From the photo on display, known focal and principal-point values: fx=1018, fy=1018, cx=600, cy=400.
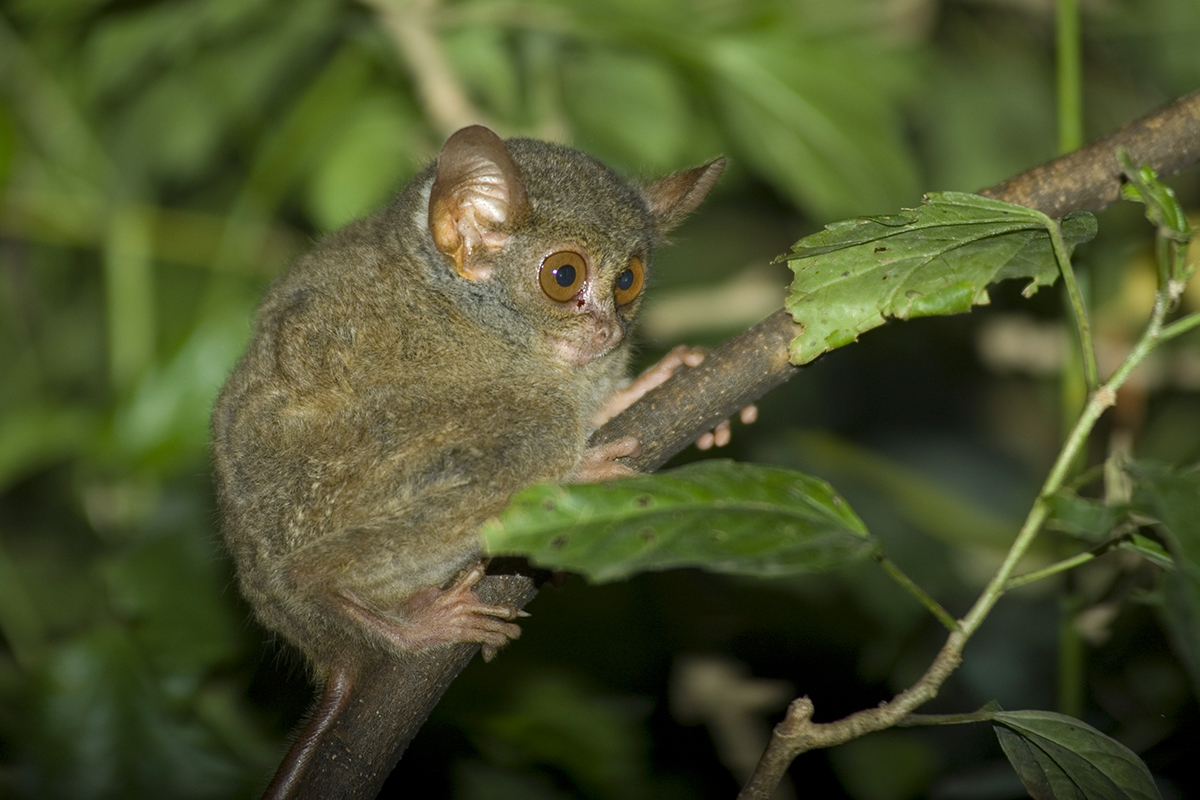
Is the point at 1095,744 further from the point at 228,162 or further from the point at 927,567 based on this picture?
the point at 228,162

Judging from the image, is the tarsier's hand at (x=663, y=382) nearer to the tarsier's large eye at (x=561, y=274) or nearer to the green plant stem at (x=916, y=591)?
the tarsier's large eye at (x=561, y=274)

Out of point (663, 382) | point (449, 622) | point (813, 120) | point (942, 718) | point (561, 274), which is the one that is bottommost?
point (449, 622)

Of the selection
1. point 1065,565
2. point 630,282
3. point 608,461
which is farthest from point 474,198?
point 1065,565

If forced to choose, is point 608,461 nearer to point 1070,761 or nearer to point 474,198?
point 474,198

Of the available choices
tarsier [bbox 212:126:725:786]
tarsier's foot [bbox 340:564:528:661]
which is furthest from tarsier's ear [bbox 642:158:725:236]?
tarsier's foot [bbox 340:564:528:661]

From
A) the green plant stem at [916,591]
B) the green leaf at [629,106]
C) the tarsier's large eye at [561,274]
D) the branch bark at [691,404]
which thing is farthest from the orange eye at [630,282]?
the green plant stem at [916,591]
